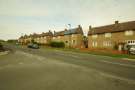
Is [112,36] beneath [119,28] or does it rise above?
beneath

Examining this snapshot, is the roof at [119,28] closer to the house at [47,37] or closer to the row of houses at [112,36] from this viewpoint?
the row of houses at [112,36]

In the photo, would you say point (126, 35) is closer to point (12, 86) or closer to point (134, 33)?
point (134, 33)

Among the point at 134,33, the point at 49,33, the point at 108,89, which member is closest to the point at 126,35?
the point at 134,33

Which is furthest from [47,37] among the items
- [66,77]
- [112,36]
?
[66,77]

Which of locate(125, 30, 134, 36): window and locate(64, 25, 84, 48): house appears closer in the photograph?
locate(125, 30, 134, 36): window

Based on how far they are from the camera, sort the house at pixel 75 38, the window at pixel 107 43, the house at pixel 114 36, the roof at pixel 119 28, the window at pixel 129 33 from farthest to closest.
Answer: the house at pixel 75 38 → the window at pixel 107 43 → the roof at pixel 119 28 → the house at pixel 114 36 → the window at pixel 129 33

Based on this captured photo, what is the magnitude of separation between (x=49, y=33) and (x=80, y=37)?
35708 mm

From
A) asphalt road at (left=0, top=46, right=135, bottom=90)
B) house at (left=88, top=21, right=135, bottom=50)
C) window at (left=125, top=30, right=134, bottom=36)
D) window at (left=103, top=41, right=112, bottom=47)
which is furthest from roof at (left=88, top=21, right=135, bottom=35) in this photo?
asphalt road at (left=0, top=46, right=135, bottom=90)

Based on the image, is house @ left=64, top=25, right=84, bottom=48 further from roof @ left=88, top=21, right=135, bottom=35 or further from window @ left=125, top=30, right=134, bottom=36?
window @ left=125, top=30, right=134, bottom=36

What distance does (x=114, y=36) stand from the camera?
45531mm

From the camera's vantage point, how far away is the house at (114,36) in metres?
41.1

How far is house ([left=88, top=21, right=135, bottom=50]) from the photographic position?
135 feet

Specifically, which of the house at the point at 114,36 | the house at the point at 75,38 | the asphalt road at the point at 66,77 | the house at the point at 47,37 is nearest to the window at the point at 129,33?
the house at the point at 114,36

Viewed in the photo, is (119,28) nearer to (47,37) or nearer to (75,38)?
(75,38)
